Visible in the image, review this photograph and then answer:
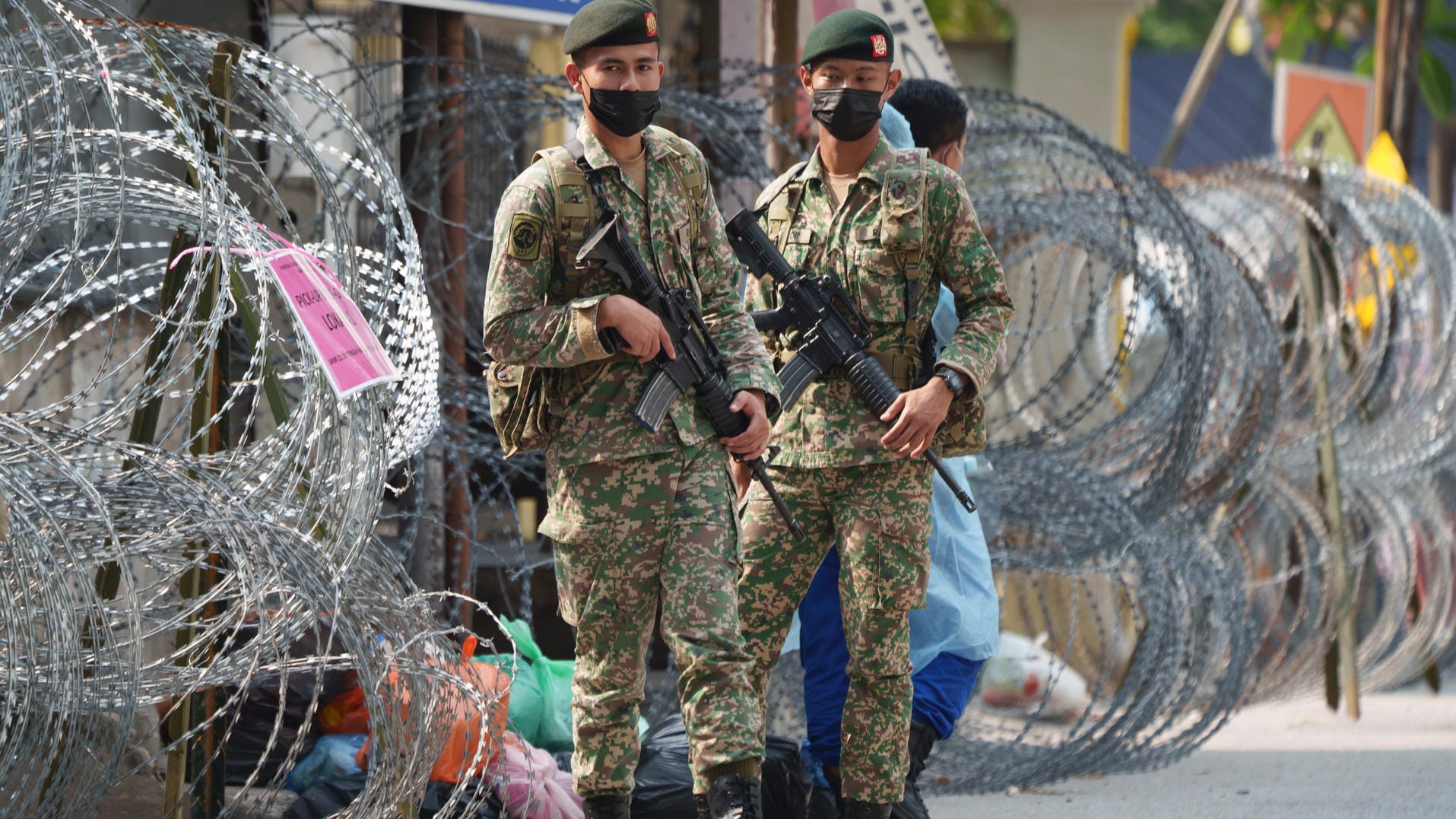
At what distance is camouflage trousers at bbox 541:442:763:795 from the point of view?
3.60m

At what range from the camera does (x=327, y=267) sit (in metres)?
3.97

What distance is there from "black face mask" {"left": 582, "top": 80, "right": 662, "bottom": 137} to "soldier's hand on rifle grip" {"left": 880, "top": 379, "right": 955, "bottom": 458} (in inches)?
33.3

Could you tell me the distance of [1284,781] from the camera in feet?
20.1

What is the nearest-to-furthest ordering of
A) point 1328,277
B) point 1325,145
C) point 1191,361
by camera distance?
point 1191,361
point 1328,277
point 1325,145

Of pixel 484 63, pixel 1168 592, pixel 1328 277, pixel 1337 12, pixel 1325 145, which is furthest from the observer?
pixel 1337 12

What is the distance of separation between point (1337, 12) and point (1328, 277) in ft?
62.7

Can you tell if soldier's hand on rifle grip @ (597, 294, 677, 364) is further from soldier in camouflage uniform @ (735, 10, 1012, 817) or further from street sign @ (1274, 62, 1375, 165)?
street sign @ (1274, 62, 1375, 165)

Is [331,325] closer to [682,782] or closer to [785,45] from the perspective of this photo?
[682,782]

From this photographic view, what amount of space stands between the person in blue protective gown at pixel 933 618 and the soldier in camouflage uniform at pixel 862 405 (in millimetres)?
368

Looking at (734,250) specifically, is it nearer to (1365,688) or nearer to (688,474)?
(688,474)

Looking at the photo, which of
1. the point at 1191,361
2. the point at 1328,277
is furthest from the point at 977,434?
the point at 1328,277

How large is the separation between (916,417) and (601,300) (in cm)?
82

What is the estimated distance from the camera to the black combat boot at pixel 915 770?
4418 millimetres

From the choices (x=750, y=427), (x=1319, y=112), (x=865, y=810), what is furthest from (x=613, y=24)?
(x=1319, y=112)
